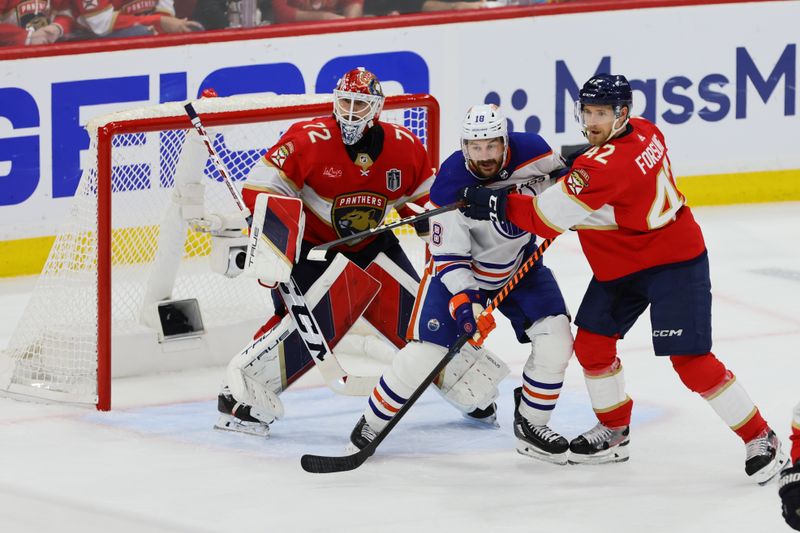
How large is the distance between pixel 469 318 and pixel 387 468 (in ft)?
Answer: 1.41

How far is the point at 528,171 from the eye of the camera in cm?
396

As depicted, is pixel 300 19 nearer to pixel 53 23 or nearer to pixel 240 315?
pixel 53 23

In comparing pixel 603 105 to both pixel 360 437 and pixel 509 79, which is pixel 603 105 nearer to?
pixel 360 437

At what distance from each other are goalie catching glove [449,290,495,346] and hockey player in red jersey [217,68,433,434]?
0.48 m

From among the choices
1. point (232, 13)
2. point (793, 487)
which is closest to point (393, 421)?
point (793, 487)

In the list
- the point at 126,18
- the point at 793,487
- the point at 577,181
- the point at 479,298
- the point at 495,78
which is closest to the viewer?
the point at 793,487

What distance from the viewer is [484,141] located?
12.6 ft

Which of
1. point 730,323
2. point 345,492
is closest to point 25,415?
point 345,492

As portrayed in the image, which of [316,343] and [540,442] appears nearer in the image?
[540,442]

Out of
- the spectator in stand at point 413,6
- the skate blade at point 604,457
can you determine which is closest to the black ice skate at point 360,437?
the skate blade at point 604,457

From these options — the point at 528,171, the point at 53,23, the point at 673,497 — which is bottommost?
the point at 673,497

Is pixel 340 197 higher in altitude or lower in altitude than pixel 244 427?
higher

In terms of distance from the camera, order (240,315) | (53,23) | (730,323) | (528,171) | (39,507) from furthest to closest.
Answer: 1. (53,23)
2. (730,323)
3. (240,315)
4. (528,171)
5. (39,507)

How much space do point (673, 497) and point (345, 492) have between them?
2.49 ft
